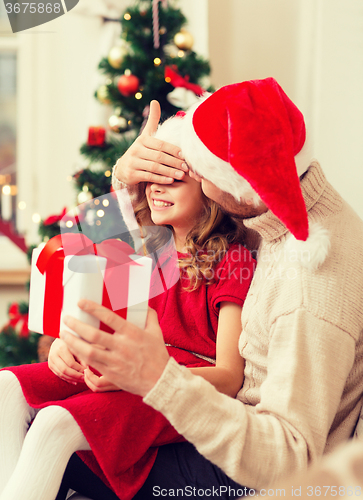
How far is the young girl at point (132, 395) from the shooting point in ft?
2.21

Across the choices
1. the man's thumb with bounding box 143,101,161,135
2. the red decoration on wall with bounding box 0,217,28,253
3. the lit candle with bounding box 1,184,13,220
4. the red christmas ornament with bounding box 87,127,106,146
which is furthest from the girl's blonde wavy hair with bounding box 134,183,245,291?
the lit candle with bounding box 1,184,13,220

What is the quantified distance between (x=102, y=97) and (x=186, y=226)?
2.69 ft

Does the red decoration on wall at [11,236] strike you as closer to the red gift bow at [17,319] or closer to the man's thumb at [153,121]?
the red gift bow at [17,319]

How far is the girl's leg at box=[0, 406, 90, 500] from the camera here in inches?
25.1

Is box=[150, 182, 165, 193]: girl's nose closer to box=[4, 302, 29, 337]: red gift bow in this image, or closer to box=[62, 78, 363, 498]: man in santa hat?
box=[62, 78, 363, 498]: man in santa hat

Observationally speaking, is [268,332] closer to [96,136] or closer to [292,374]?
[292,374]

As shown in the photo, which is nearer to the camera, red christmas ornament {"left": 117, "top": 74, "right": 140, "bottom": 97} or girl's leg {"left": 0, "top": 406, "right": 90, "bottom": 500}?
girl's leg {"left": 0, "top": 406, "right": 90, "bottom": 500}

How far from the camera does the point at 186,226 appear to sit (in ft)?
3.33

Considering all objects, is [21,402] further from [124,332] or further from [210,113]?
[210,113]

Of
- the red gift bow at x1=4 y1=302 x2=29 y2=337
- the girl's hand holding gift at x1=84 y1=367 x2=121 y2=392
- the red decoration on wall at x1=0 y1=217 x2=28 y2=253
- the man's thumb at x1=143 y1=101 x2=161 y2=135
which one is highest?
the man's thumb at x1=143 y1=101 x2=161 y2=135

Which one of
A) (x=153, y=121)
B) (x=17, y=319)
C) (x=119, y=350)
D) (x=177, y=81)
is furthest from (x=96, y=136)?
(x=119, y=350)

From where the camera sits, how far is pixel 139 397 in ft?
2.45

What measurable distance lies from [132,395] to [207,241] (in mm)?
389

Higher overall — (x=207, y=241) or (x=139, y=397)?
(x=207, y=241)
